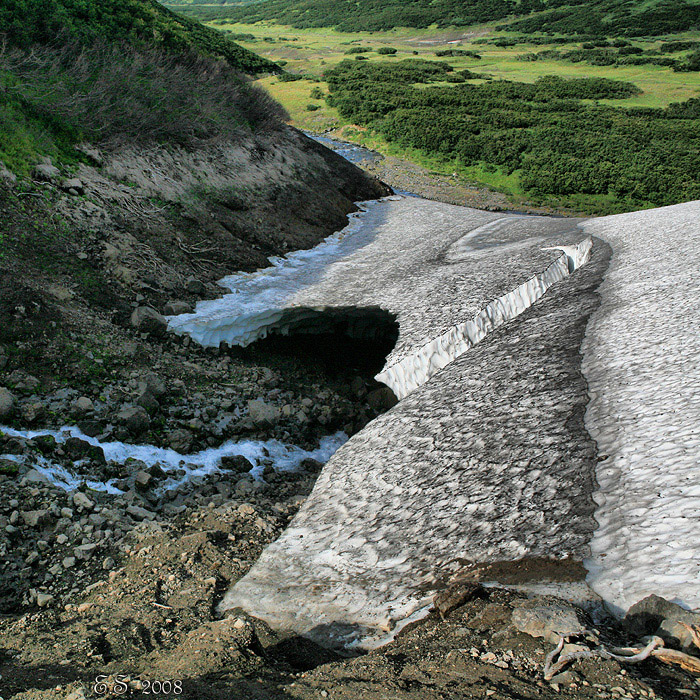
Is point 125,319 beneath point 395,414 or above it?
above

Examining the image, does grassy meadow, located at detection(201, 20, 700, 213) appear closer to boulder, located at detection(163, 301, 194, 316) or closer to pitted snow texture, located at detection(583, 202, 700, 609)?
pitted snow texture, located at detection(583, 202, 700, 609)

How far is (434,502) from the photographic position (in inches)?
292

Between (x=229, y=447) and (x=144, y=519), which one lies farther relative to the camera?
(x=229, y=447)

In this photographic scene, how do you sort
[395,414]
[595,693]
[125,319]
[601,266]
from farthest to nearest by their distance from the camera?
[601,266] → [125,319] → [395,414] → [595,693]

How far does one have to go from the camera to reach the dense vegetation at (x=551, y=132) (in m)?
41.2

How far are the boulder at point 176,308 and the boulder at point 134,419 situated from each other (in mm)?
4269

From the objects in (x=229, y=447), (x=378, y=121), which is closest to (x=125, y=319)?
(x=229, y=447)

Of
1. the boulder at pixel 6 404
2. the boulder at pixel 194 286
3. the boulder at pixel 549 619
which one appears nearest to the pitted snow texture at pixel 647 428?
the boulder at pixel 549 619

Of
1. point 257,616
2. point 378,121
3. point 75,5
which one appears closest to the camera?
point 257,616

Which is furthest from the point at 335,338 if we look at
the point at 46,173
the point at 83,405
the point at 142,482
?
the point at 46,173

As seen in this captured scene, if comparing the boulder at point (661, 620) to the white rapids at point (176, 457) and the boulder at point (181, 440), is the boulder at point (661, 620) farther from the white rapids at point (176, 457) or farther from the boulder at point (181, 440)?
the boulder at point (181, 440)

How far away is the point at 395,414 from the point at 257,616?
4618 mm

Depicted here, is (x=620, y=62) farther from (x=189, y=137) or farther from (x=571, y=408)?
(x=571, y=408)

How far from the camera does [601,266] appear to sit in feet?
48.1
